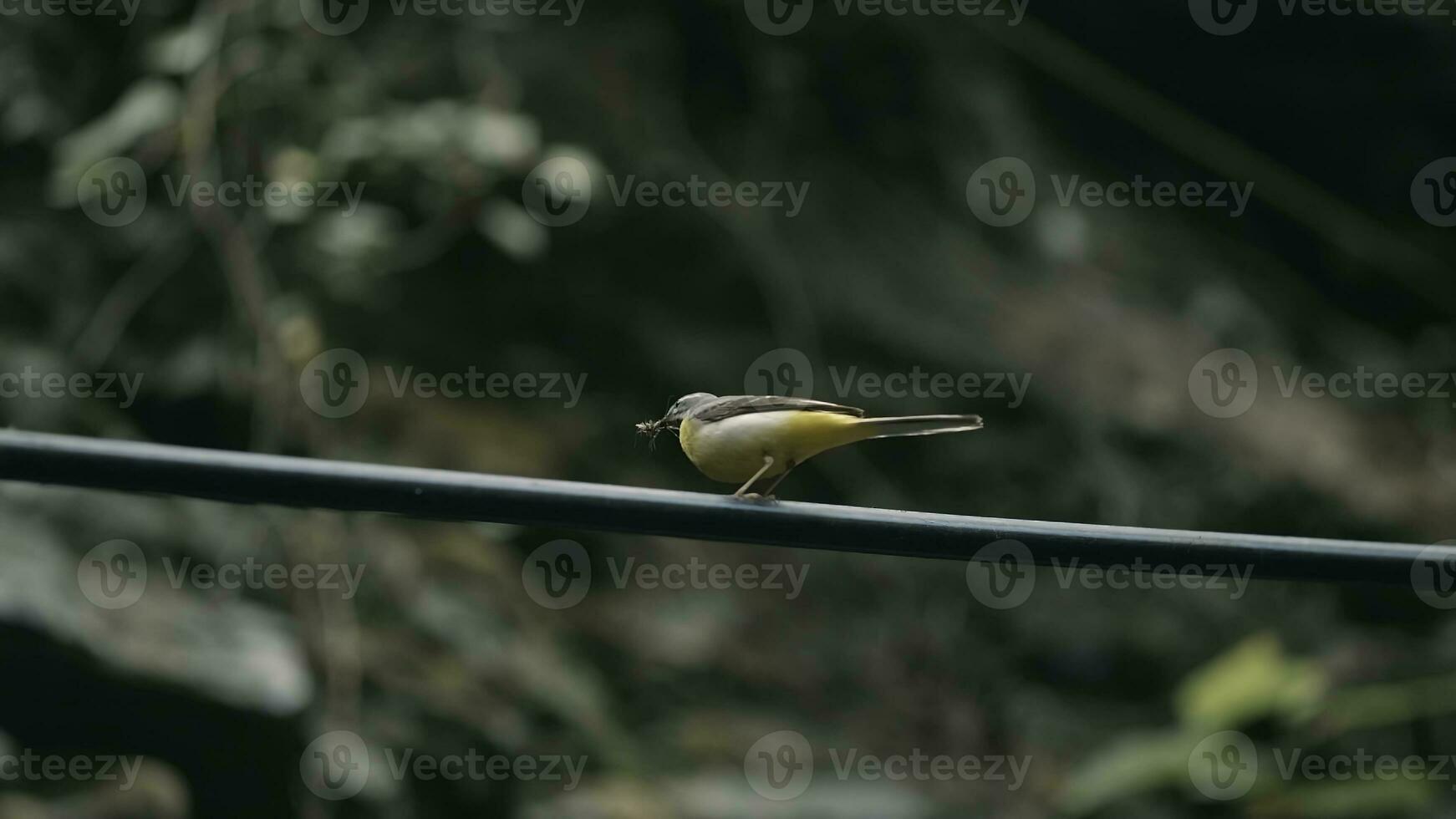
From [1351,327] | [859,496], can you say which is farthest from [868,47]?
[1351,327]

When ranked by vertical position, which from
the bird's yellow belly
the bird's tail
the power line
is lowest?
A: the power line

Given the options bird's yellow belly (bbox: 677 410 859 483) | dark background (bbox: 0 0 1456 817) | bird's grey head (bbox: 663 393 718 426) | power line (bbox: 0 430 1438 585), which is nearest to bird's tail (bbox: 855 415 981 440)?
bird's yellow belly (bbox: 677 410 859 483)

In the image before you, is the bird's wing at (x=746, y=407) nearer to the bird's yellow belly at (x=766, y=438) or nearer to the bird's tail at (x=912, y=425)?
the bird's yellow belly at (x=766, y=438)

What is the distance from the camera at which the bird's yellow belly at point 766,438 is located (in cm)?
277

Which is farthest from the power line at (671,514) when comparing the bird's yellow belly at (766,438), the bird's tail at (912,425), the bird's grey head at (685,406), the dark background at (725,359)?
the dark background at (725,359)

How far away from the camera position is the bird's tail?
228 centimetres

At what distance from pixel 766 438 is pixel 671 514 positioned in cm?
79

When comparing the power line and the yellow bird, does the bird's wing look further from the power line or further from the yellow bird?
the power line

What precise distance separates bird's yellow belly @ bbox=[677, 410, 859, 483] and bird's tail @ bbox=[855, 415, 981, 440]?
9 cm

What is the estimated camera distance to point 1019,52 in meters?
7.46

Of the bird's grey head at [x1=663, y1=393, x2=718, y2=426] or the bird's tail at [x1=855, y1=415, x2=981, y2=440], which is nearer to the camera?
the bird's tail at [x1=855, y1=415, x2=981, y2=440]

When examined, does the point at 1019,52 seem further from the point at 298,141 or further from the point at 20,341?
the point at 20,341

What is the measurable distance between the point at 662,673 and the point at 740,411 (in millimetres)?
3131

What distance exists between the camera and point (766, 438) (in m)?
2.77
